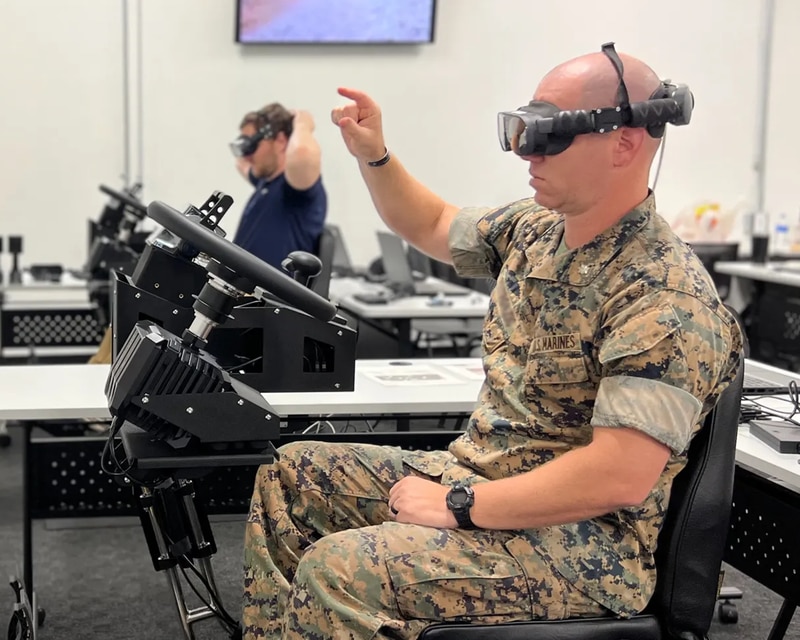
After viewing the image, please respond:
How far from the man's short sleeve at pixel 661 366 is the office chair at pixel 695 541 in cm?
16

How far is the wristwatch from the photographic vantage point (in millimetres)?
1406

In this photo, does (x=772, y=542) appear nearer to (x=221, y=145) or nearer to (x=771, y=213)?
(x=221, y=145)

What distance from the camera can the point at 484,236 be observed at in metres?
1.76

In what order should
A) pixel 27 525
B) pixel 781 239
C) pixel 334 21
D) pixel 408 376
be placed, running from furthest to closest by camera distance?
pixel 781 239
pixel 334 21
pixel 408 376
pixel 27 525

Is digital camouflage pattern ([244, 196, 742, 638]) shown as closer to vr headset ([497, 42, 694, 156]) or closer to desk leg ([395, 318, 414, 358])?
vr headset ([497, 42, 694, 156])

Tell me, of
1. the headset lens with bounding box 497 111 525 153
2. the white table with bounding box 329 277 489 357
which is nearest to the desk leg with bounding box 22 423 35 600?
the headset lens with bounding box 497 111 525 153

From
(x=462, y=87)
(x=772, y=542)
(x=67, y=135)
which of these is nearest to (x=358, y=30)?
(x=462, y=87)

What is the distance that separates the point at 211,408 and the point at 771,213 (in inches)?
235

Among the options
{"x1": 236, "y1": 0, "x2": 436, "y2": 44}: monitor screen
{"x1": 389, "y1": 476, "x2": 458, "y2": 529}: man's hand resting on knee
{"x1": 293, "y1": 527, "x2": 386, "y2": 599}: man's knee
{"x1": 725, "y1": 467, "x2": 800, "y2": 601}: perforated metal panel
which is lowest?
{"x1": 725, "y1": 467, "x2": 800, "y2": 601}: perforated metal panel

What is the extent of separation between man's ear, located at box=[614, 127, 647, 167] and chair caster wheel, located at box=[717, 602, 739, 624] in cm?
153

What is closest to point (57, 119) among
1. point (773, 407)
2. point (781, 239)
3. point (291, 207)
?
point (291, 207)

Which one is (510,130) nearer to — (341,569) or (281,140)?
(341,569)

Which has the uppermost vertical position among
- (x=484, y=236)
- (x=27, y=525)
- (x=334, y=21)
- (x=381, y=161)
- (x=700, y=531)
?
(x=334, y=21)

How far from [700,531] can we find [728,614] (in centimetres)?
118
